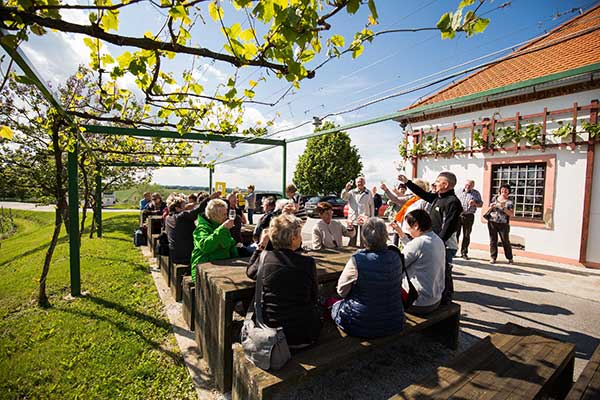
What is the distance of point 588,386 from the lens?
1735 millimetres

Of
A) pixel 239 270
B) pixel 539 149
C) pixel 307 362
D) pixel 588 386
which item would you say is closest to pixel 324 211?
pixel 239 270

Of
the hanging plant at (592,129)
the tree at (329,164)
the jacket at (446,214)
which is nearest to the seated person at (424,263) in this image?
the jacket at (446,214)

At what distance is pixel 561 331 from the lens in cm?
348

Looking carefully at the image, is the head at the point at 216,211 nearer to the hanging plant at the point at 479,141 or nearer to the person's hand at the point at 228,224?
the person's hand at the point at 228,224

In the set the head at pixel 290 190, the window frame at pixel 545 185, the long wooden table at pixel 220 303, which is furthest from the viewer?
the window frame at pixel 545 185

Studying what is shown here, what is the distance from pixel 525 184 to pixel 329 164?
20.8 meters

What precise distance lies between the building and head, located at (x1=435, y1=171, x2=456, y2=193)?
8.31 ft

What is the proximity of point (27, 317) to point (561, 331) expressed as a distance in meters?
7.06

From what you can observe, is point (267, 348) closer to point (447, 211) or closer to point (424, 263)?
point (424, 263)

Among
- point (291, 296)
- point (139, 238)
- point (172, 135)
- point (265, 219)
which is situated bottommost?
point (139, 238)

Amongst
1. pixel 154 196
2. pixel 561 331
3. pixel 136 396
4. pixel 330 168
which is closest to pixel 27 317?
pixel 136 396

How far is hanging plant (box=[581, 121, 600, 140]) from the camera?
21.3 ft

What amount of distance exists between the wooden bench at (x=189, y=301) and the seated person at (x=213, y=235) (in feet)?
Answer: 0.40

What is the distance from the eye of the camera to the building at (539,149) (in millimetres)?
6812
